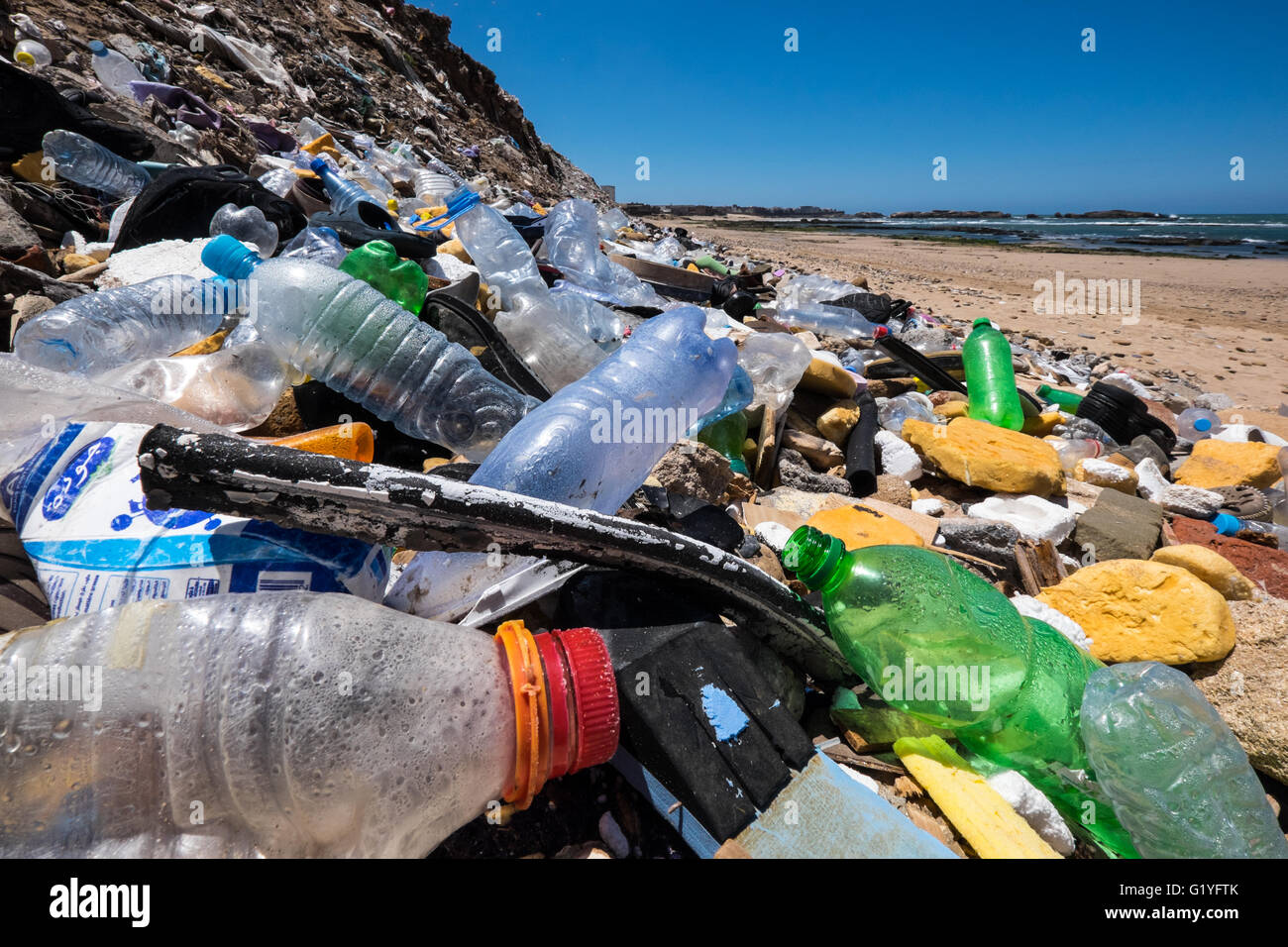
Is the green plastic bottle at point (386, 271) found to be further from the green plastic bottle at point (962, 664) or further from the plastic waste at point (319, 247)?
the green plastic bottle at point (962, 664)

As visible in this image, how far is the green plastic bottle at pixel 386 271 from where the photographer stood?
7.71 ft

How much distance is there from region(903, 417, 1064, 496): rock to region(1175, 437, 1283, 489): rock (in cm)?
87

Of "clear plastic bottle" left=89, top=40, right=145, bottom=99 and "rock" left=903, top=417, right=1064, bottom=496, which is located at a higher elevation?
"clear plastic bottle" left=89, top=40, right=145, bottom=99

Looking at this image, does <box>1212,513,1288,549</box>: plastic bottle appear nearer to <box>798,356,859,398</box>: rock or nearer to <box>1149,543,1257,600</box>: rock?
<box>1149,543,1257,600</box>: rock

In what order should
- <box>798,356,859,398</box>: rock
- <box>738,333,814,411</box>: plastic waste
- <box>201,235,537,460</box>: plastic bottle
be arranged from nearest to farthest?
<box>201,235,537,460</box>: plastic bottle
<box>738,333,814,411</box>: plastic waste
<box>798,356,859,398</box>: rock

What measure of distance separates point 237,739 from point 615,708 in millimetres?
562

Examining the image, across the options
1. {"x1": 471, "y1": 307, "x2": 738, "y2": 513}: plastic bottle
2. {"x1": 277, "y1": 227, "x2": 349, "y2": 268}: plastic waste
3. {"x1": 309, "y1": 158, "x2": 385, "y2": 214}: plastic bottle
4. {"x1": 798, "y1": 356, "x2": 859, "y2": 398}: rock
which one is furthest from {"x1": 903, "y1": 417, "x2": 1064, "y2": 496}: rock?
{"x1": 309, "y1": 158, "x2": 385, "y2": 214}: plastic bottle

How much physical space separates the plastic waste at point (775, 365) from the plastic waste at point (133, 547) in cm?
192

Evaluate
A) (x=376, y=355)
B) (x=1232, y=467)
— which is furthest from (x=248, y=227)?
(x=1232, y=467)

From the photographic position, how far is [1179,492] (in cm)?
257

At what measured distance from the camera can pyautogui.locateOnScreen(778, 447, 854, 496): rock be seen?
2.40 meters

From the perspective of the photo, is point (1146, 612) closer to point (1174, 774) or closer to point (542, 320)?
point (1174, 774)

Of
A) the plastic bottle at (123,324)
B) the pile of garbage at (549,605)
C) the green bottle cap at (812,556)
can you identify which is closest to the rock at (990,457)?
the pile of garbage at (549,605)

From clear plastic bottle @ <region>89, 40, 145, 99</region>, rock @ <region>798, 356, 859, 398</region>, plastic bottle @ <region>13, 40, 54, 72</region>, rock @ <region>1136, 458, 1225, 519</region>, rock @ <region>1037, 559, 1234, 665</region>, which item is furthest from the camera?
clear plastic bottle @ <region>89, 40, 145, 99</region>
